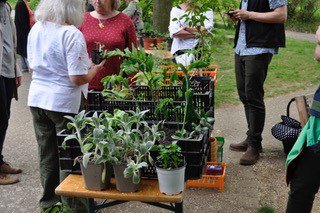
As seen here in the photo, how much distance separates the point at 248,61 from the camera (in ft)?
14.0

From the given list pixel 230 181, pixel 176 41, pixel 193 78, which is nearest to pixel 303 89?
pixel 176 41

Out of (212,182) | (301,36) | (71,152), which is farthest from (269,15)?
(301,36)

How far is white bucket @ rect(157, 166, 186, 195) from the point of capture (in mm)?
2267

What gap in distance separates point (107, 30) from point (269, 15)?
1.46 meters

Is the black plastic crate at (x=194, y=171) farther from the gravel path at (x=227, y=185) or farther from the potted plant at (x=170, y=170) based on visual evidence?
the gravel path at (x=227, y=185)

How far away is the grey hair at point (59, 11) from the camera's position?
306 centimetres

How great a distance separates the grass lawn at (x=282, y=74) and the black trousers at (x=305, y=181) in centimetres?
330

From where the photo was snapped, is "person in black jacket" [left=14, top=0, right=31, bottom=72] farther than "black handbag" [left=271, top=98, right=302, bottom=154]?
Yes

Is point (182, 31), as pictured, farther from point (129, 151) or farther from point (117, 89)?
point (129, 151)

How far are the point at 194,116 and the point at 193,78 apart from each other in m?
0.94

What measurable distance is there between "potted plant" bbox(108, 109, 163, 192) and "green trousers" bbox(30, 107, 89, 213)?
89cm

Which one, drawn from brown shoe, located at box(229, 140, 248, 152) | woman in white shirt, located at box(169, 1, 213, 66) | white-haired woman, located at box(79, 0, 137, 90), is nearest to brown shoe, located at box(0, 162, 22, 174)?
white-haired woman, located at box(79, 0, 137, 90)

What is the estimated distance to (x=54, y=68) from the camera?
10.2ft

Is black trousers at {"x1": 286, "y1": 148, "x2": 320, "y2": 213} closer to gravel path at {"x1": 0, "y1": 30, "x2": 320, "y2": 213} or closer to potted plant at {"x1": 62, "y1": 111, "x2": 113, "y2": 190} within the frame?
gravel path at {"x1": 0, "y1": 30, "x2": 320, "y2": 213}
